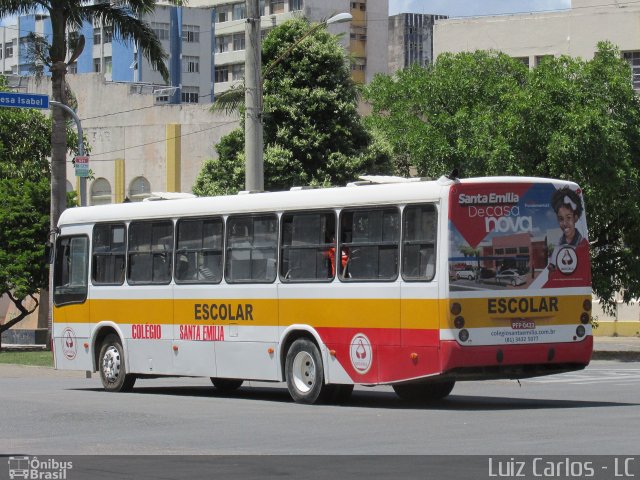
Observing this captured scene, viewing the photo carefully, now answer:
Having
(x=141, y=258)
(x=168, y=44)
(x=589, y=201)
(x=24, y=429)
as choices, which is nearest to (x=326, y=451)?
(x=24, y=429)

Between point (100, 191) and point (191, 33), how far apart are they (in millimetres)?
34308

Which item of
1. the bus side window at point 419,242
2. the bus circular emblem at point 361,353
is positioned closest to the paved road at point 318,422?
the bus circular emblem at point 361,353

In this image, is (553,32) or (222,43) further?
(222,43)

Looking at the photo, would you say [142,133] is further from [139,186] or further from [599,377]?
[599,377]

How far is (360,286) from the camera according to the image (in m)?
19.4

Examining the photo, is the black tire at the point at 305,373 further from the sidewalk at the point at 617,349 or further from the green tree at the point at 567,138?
the sidewalk at the point at 617,349

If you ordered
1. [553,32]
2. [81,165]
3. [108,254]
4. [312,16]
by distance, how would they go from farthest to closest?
[312,16]
[553,32]
[81,165]
[108,254]

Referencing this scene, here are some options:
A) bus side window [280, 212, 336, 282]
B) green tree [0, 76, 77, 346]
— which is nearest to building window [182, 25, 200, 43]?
green tree [0, 76, 77, 346]

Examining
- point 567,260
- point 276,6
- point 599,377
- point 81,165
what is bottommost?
point 599,377

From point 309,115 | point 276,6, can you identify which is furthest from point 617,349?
point 276,6

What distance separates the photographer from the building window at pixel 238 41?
3976 inches

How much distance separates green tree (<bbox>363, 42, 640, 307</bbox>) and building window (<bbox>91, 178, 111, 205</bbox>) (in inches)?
1217
